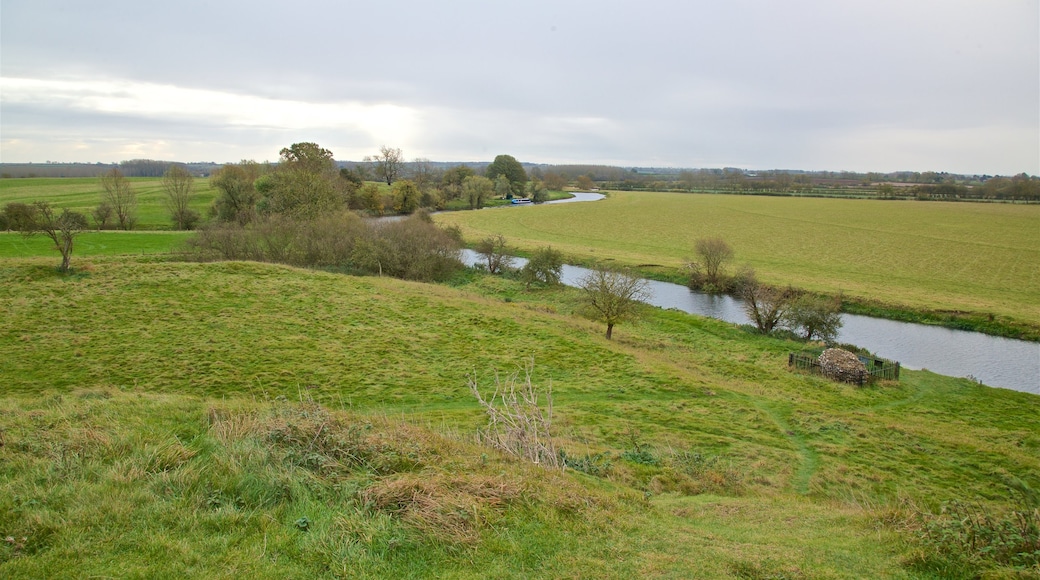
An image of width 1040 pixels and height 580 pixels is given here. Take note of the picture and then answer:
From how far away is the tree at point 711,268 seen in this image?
47.1 meters

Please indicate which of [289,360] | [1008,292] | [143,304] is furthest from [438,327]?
[1008,292]

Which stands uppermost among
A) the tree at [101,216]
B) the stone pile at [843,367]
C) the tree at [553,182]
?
the tree at [553,182]

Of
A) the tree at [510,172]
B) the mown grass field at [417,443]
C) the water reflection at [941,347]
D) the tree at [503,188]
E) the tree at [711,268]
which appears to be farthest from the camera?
the tree at [510,172]

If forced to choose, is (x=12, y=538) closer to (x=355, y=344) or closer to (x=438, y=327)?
(x=355, y=344)

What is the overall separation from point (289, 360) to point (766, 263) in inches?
1953

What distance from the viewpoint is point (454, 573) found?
246 inches

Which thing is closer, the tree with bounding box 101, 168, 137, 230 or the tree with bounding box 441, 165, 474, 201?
the tree with bounding box 101, 168, 137, 230

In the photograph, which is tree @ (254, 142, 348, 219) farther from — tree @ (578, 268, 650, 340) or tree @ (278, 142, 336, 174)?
tree @ (578, 268, 650, 340)

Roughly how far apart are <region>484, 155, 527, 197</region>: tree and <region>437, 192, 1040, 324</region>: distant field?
85.4 ft

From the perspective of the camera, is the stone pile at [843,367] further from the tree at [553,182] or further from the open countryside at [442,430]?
the tree at [553,182]

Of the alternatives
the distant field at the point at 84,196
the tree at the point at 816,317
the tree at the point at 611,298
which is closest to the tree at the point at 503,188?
the distant field at the point at 84,196

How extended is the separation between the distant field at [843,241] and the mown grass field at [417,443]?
72.3 ft

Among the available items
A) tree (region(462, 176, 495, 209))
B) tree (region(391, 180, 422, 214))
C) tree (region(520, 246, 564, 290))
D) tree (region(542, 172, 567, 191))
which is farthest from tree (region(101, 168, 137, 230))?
tree (region(542, 172, 567, 191))

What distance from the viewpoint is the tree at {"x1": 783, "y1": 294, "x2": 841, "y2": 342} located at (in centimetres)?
3231
